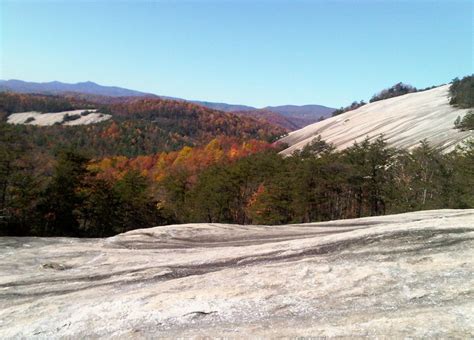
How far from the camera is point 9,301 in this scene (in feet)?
34.3

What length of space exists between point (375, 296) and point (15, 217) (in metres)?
38.1

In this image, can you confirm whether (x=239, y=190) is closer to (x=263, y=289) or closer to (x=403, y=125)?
(x=403, y=125)

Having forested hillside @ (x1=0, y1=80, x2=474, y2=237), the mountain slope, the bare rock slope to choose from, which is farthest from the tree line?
the bare rock slope

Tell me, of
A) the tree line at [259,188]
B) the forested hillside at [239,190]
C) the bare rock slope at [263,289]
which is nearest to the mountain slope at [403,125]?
the forested hillside at [239,190]

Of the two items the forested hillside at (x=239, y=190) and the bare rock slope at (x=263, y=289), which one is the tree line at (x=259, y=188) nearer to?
the forested hillside at (x=239, y=190)

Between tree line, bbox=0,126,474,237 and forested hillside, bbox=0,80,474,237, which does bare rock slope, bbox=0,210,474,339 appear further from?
forested hillside, bbox=0,80,474,237

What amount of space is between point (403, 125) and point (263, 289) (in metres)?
80.1

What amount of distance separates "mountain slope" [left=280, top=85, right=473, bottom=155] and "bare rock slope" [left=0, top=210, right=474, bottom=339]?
50190 mm

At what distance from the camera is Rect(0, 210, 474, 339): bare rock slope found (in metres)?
7.02

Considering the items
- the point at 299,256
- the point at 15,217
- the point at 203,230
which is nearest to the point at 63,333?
the point at 299,256

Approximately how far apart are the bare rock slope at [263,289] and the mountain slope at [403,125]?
50.2 meters

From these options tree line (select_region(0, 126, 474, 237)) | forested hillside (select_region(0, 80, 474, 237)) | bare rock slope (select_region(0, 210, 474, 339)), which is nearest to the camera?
bare rock slope (select_region(0, 210, 474, 339))

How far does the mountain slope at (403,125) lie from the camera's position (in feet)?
211

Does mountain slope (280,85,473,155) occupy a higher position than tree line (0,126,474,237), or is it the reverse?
mountain slope (280,85,473,155)
